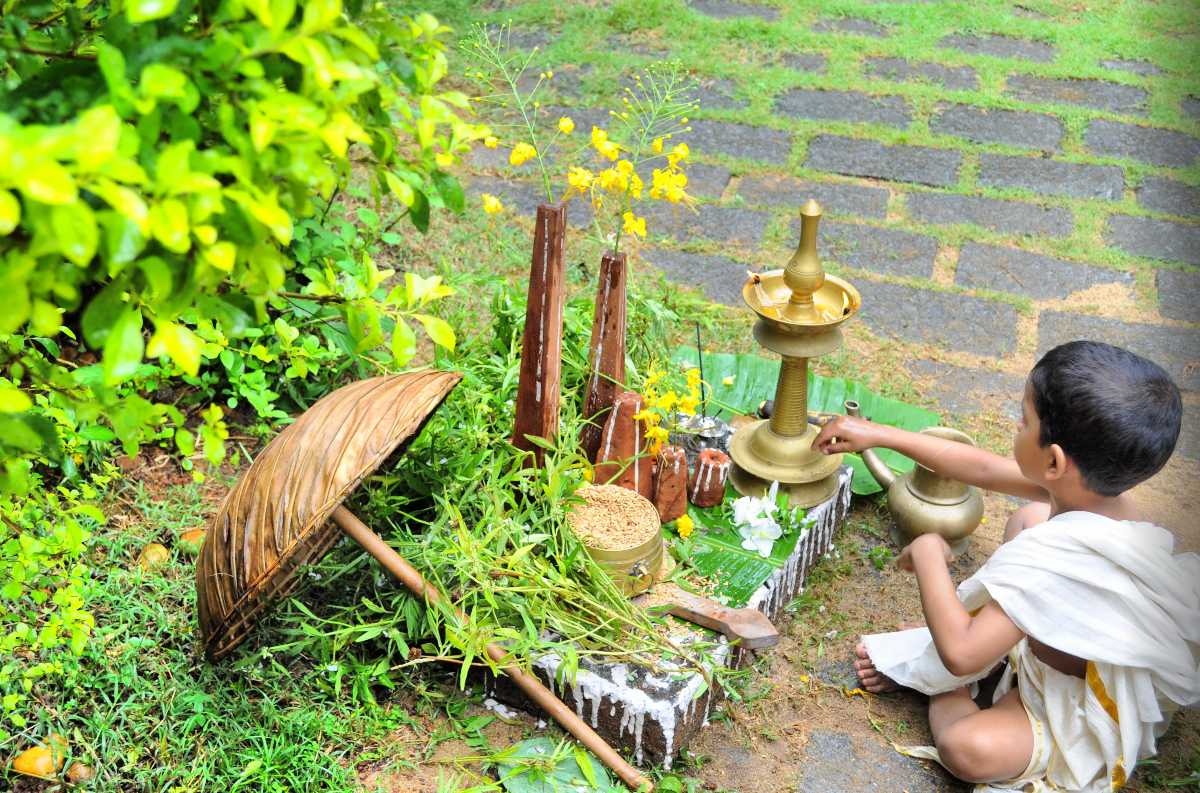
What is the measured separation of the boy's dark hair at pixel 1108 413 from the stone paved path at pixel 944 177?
51.8 inches

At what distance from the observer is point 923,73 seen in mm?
5480

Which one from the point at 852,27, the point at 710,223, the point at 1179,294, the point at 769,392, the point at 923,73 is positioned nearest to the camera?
the point at 769,392

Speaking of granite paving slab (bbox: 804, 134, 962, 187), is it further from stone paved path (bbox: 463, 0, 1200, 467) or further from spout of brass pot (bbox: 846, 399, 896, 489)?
spout of brass pot (bbox: 846, 399, 896, 489)

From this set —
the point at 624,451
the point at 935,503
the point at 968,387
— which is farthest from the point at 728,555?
the point at 968,387

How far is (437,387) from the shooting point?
2203 mm

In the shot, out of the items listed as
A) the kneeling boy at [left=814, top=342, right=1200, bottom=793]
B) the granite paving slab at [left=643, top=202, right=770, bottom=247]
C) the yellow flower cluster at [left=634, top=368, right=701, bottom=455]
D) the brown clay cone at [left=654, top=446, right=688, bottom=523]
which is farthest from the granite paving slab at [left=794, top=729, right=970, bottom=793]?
the granite paving slab at [left=643, top=202, right=770, bottom=247]

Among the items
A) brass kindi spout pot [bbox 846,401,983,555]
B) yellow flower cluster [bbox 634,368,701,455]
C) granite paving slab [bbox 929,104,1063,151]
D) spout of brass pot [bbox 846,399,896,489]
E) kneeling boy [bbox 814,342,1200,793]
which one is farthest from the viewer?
granite paving slab [bbox 929,104,1063,151]

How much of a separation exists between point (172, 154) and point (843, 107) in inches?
184

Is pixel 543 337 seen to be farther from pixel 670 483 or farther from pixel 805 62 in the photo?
pixel 805 62

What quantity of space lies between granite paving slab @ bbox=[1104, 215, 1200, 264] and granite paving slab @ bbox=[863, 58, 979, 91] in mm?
1259

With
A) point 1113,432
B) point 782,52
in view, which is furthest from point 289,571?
point 782,52

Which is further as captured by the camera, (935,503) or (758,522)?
(935,503)

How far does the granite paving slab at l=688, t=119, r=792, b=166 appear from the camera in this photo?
4859 mm

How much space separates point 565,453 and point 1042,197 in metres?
2.96
